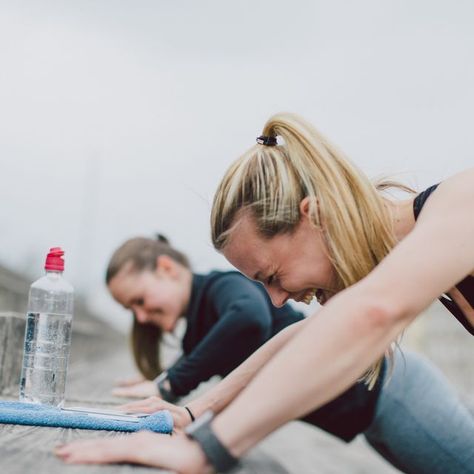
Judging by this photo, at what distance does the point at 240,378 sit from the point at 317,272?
20.5 inches

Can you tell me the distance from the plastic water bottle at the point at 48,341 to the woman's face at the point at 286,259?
2.66ft

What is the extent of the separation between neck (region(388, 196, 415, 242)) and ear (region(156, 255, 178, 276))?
8.48ft

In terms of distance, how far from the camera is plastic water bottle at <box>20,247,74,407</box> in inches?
117

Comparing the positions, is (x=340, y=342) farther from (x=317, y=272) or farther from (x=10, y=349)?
(x=10, y=349)

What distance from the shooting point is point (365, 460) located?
6.43 m

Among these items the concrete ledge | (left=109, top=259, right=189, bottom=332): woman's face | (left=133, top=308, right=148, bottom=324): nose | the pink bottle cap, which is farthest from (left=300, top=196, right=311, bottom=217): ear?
(left=133, top=308, right=148, bottom=324): nose

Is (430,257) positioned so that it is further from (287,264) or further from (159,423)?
(159,423)

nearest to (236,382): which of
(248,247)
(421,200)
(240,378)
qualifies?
(240,378)

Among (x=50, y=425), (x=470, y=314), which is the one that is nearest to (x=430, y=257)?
(x=470, y=314)

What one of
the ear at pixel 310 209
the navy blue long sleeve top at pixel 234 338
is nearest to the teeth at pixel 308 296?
the ear at pixel 310 209

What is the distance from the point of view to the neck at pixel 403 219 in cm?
212

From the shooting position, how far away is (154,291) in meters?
4.58

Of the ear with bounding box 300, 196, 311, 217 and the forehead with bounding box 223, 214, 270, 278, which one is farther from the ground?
the ear with bounding box 300, 196, 311, 217

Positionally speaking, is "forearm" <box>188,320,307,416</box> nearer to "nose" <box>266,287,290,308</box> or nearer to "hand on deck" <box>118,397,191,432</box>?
"hand on deck" <box>118,397,191,432</box>
